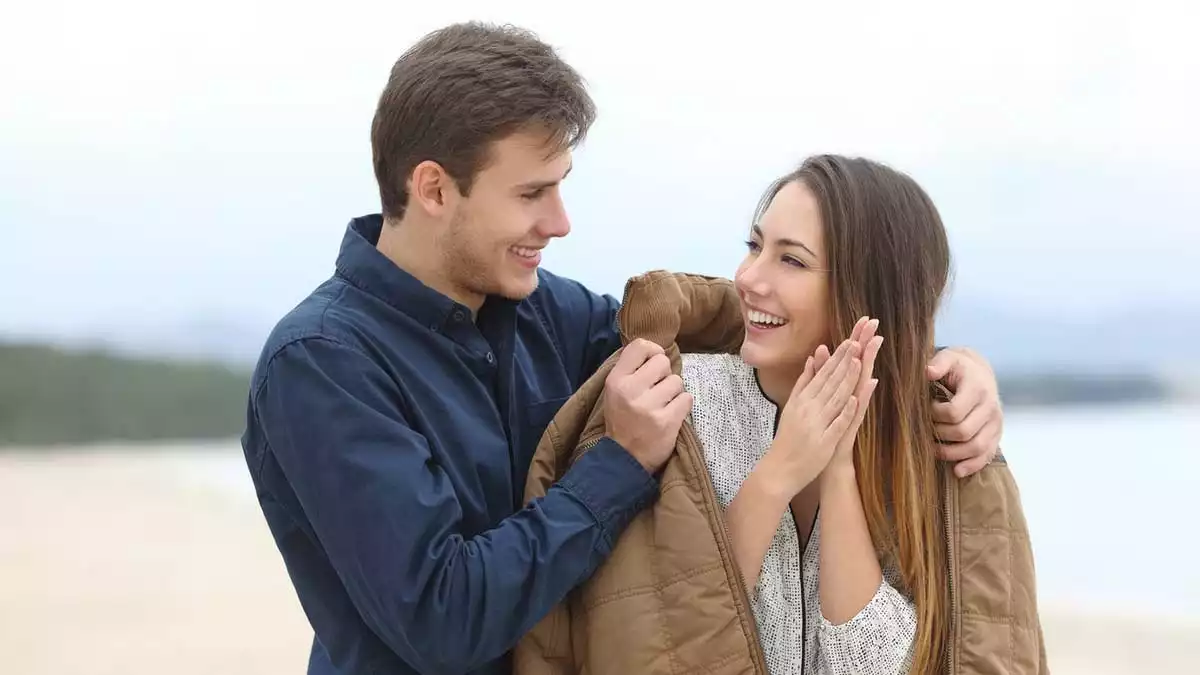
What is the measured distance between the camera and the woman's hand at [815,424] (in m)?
1.48

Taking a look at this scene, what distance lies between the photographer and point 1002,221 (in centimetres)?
403

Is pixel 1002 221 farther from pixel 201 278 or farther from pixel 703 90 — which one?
pixel 201 278

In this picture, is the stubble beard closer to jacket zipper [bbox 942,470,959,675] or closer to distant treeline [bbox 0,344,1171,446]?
jacket zipper [bbox 942,470,959,675]

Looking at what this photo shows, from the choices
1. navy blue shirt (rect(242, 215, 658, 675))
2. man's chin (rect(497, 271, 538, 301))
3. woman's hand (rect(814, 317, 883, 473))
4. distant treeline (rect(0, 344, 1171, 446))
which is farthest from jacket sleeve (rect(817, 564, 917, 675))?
distant treeline (rect(0, 344, 1171, 446))

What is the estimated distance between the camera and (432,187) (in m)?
1.54

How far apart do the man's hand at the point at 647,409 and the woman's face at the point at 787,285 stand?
152 mm

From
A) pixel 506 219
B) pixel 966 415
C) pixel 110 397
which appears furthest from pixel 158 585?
pixel 966 415

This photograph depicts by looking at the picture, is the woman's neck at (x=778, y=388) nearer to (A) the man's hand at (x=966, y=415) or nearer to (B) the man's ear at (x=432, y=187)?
(A) the man's hand at (x=966, y=415)

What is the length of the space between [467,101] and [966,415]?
2.61 feet

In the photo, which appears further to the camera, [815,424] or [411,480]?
[815,424]

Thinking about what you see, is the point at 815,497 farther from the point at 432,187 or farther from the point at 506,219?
the point at 432,187

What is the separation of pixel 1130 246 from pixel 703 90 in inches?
67.9

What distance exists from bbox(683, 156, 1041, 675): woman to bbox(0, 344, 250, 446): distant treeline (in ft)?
10.2

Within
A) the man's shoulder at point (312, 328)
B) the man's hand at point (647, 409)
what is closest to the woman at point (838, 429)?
the man's hand at point (647, 409)
